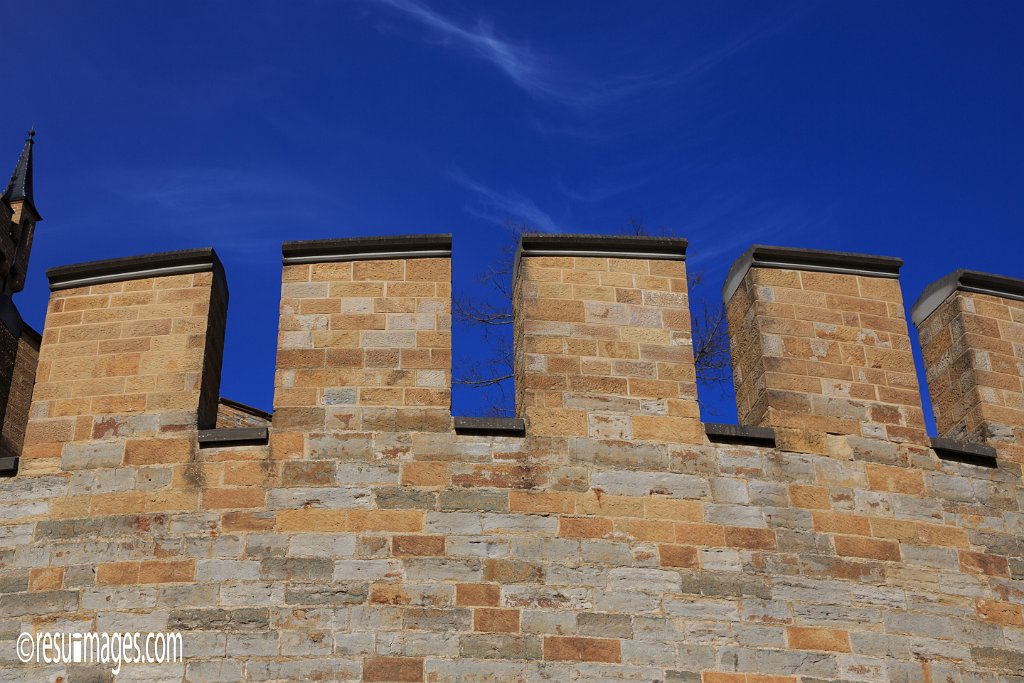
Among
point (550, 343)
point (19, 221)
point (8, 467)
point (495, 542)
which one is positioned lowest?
point (495, 542)

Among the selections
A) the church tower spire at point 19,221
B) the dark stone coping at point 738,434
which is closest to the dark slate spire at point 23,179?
the church tower spire at point 19,221

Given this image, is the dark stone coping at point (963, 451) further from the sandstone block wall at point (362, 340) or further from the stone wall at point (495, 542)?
the sandstone block wall at point (362, 340)

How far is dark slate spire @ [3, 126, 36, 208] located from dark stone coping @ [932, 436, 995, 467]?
12256 mm

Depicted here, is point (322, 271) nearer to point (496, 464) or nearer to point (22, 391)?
point (496, 464)

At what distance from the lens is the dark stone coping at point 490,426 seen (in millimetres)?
6062

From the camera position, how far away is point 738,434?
6.22 m

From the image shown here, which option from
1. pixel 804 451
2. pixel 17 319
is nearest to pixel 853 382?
pixel 804 451

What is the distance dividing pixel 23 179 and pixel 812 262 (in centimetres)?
1270

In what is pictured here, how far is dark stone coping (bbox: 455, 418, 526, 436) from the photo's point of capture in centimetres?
606

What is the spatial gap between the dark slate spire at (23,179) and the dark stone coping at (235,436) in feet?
33.1

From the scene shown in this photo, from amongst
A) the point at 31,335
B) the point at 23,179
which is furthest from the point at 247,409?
the point at 23,179

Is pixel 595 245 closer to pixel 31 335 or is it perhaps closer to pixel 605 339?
pixel 605 339

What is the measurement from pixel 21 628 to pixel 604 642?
2.89 metres

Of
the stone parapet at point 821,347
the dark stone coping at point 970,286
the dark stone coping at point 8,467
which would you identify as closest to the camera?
the dark stone coping at point 8,467
